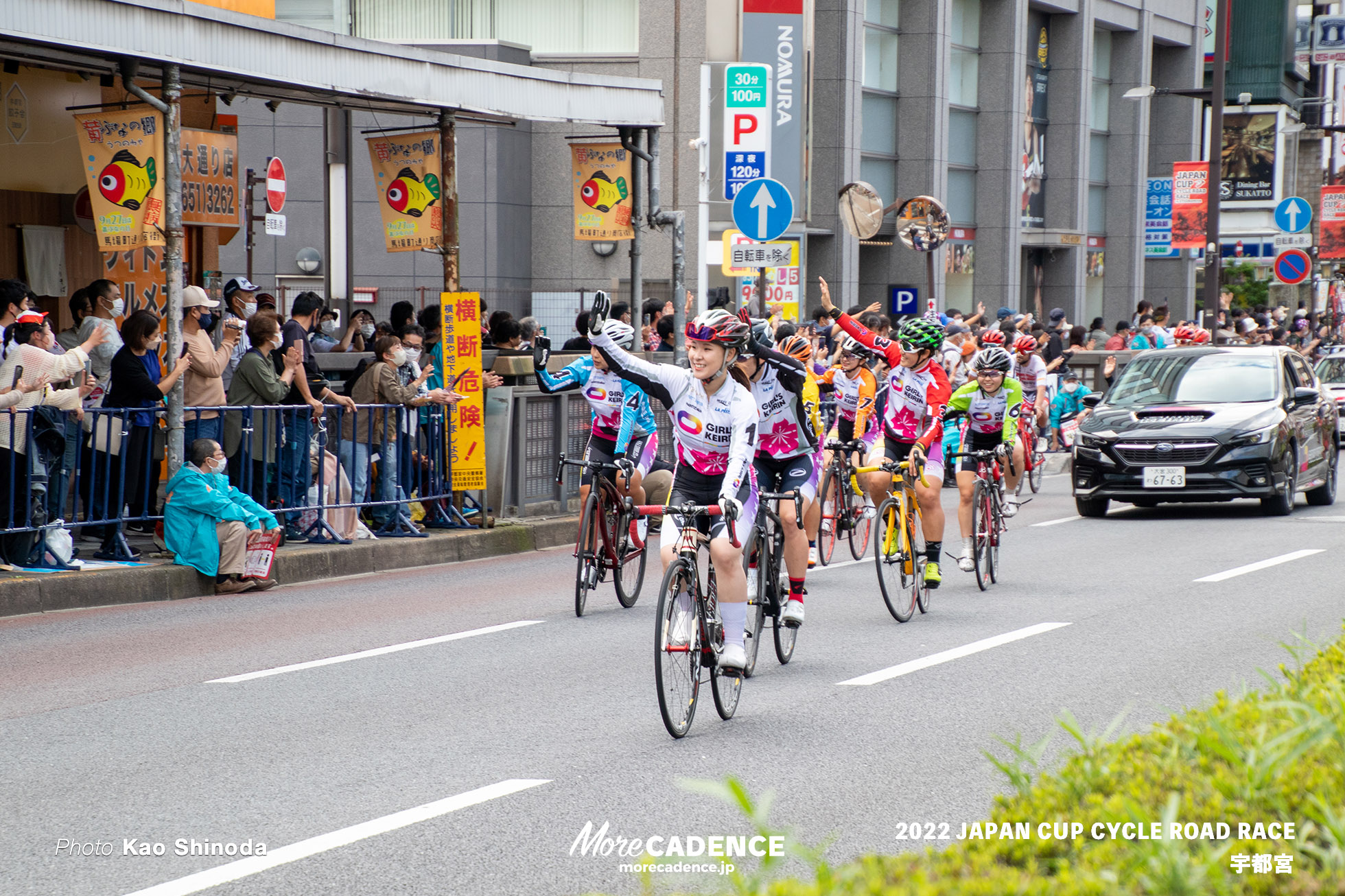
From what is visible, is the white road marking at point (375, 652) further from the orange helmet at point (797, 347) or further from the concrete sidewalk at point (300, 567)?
the concrete sidewalk at point (300, 567)

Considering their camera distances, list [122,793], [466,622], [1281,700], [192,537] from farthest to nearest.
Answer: [192,537] → [466,622] → [122,793] → [1281,700]

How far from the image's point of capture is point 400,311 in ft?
55.3

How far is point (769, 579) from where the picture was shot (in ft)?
28.1

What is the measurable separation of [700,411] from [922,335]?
3.66 metres

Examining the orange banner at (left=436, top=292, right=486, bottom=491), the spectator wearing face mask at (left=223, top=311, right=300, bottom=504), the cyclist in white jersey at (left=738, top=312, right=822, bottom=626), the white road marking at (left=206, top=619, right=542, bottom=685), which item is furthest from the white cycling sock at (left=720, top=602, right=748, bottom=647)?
the orange banner at (left=436, top=292, right=486, bottom=491)

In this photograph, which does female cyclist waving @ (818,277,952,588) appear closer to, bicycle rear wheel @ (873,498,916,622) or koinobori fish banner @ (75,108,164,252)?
bicycle rear wheel @ (873,498,916,622)

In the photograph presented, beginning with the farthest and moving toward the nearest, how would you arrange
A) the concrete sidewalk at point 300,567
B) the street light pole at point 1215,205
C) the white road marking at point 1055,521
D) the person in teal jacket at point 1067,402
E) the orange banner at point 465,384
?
the street light pole at point 1215,205 → the person in teal jacket at point 1067,402 → the white road marking at point 1055,521 → the orange banner at point 465,384 → the concrete sidewalk at point 300,567

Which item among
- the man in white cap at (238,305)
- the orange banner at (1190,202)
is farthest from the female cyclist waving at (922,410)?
the orange banner at (1190,202)

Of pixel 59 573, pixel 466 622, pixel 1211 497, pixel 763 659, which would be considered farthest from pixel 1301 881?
pixel 1211 497

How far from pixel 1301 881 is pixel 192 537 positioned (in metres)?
10.1

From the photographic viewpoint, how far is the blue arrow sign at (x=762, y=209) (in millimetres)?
16547

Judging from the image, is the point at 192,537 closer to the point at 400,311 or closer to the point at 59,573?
the point at 59,573

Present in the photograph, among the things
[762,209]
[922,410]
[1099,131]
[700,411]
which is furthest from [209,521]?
[1099,131]

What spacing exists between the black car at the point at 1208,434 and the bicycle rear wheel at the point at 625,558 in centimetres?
704
